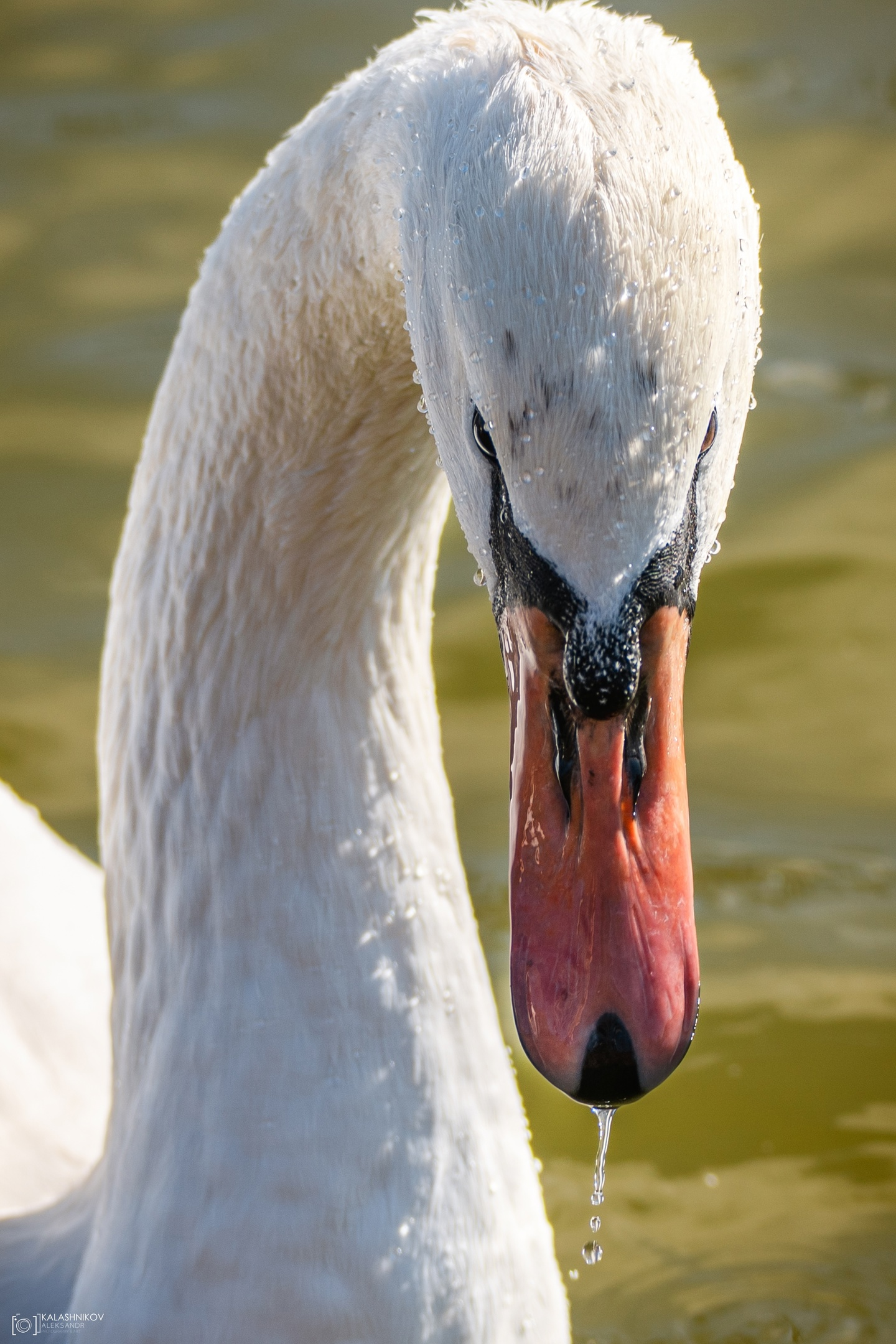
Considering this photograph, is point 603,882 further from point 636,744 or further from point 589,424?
point 589,424

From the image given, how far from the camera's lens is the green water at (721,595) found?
3211mm

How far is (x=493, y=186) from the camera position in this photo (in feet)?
4.99

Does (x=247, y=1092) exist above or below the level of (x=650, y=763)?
below

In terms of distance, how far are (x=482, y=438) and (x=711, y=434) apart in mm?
207

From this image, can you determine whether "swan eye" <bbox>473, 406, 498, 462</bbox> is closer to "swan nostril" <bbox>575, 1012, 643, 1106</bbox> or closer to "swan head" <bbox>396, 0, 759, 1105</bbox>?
"swan head" <bbox>396, 0, 759, 1105</bbox>

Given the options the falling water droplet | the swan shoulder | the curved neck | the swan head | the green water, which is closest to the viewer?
the swan head

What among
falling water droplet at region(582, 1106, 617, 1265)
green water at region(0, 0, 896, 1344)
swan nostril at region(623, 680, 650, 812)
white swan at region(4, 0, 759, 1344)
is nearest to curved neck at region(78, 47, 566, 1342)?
white swan at region(4, 0, 759, 1344)

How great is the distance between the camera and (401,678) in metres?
2.32

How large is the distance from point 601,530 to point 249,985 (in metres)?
0.96

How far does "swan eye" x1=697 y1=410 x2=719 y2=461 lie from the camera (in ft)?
5.11

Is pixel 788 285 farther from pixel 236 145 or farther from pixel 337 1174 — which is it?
pixel 337 1174

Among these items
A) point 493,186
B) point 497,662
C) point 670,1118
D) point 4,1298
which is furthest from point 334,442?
point 497,662

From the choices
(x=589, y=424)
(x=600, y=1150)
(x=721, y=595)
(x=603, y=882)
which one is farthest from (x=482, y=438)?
(x=721, y=595)

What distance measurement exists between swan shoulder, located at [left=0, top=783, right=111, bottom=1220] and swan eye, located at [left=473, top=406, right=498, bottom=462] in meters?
1.56
